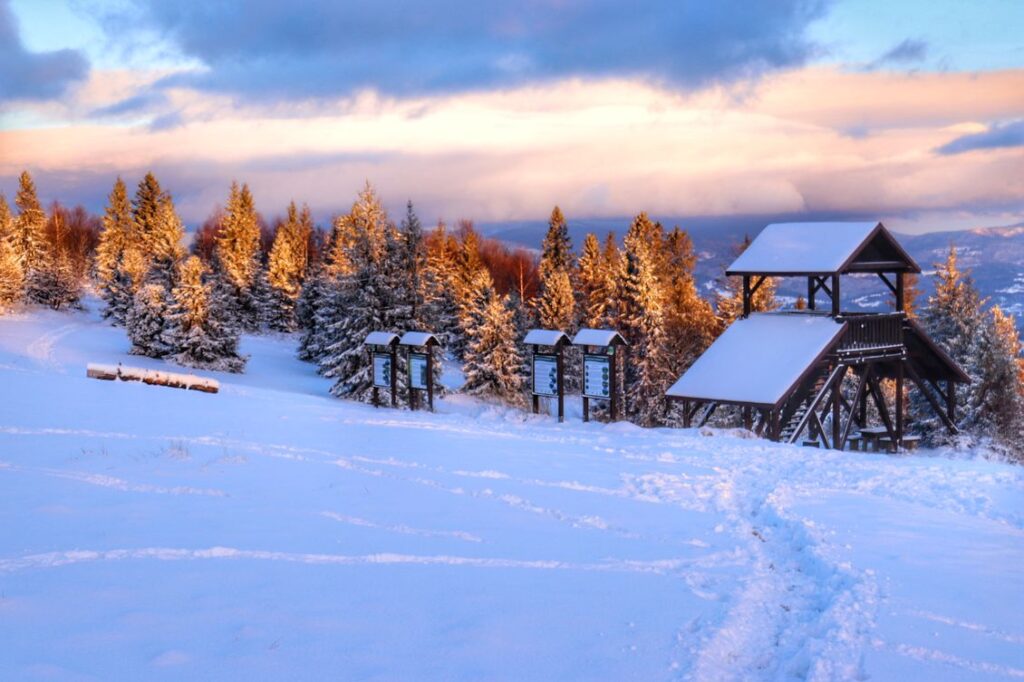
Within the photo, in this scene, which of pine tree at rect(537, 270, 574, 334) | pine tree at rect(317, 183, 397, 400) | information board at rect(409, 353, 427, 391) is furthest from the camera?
pine tree at rect(537, 270, 574, 334)

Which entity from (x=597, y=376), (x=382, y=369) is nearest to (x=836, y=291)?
(x=597, y=376)

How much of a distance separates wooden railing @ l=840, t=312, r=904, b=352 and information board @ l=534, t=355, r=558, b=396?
7.83 m

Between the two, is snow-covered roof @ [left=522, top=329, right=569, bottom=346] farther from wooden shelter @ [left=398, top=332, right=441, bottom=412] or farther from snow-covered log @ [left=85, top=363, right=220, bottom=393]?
snow-covered log @ [left=85, top=363, right=220, bottom=393]

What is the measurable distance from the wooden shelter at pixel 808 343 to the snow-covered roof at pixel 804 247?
0.03 m

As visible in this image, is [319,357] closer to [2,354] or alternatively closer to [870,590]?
[2,354]

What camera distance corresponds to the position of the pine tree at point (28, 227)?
61.1m

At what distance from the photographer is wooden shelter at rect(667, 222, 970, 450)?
21953 mm

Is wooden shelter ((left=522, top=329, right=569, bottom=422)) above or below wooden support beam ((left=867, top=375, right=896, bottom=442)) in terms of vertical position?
above

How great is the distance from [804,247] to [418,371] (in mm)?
11940

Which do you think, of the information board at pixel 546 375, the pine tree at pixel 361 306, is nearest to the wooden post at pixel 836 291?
the information board at pixel 546 375

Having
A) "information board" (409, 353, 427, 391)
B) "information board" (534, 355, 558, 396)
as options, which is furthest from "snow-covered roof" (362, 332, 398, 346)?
"information board" (534, 355, 558, 396)

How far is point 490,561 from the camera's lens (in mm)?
8062

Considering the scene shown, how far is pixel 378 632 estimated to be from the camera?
6.18 metres

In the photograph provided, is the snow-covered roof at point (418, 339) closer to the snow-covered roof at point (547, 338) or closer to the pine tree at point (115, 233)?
the snow-covered roof at point (547, 338)
